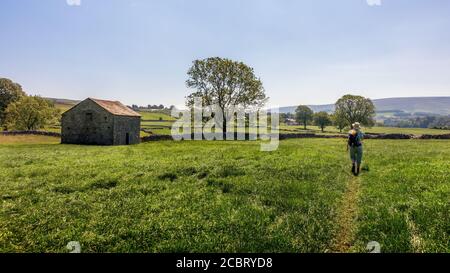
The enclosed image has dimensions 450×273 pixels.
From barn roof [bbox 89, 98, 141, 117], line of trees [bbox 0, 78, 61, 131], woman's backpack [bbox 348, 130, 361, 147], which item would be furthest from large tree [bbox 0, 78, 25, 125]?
woman's backpack [bbox 348, 130, 361, 147]

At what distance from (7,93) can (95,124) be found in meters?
55.9

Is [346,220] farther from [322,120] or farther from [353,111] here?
[322,120]

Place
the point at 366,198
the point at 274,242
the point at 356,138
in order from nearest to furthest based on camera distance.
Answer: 1. the point at 274,242
2. the point at 366,198
3. the point at 356,138

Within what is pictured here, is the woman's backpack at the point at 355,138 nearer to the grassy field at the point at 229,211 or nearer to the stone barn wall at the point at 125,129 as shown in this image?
the grassy field at the point at 229,211

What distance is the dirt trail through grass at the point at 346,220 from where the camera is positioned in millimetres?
8891

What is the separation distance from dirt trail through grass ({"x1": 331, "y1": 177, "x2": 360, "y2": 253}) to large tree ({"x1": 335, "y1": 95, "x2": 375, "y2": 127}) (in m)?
98.9

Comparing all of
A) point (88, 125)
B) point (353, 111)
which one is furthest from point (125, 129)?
point (353, 111)

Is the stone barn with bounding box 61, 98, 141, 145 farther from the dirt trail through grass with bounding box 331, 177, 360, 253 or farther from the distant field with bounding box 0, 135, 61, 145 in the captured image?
the dirt trail through grass with bounding box 331, 177, 360, 253

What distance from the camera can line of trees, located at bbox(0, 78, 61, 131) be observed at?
84812 millimetres

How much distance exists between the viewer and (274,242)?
8.86m

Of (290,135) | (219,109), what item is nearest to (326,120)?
(290,135)
